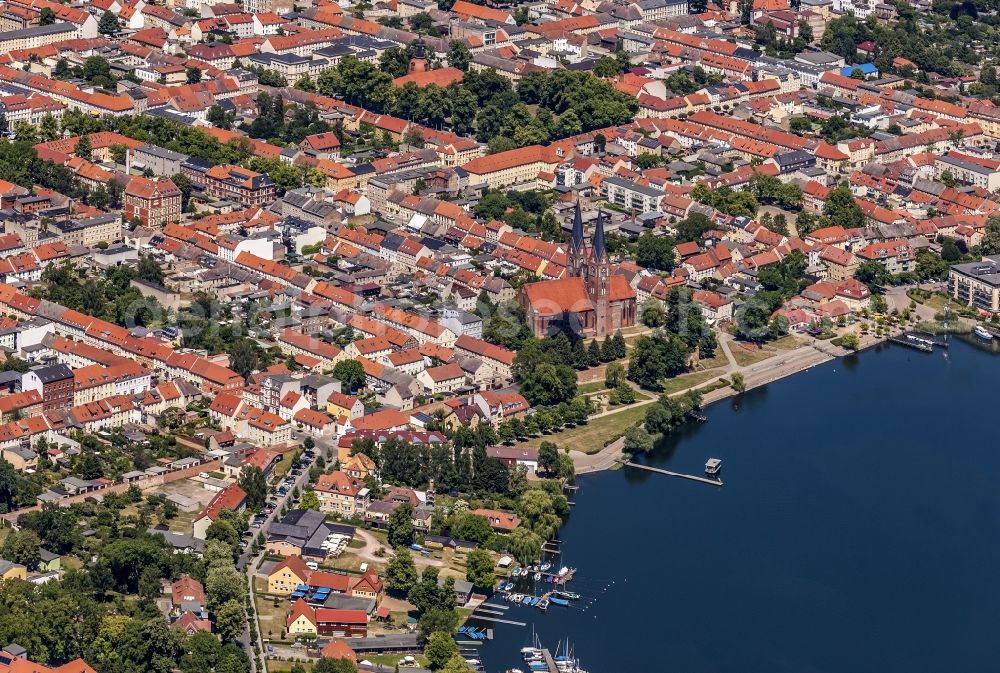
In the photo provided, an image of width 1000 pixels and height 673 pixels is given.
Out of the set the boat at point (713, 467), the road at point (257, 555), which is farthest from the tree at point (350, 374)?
the boat at point (713, 467)

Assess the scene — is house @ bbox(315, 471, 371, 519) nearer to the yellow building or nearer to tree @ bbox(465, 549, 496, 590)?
the yellow building

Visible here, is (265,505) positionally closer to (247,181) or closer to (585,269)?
(585,269)

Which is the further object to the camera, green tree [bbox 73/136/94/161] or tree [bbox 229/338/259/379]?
green tree [bbox 73/136/94/161]

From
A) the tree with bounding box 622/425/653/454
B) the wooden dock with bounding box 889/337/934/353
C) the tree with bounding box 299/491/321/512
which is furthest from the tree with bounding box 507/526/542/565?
the wooden dock with bounding box 889/337/934/353

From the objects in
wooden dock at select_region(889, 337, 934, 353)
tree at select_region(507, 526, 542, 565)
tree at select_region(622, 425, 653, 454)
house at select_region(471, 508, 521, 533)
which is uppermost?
tree at select_region(507, 526, 542, 565)

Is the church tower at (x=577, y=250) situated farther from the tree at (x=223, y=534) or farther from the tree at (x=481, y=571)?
the tree at (x=223, y=534)

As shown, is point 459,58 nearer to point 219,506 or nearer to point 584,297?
point 584,297
